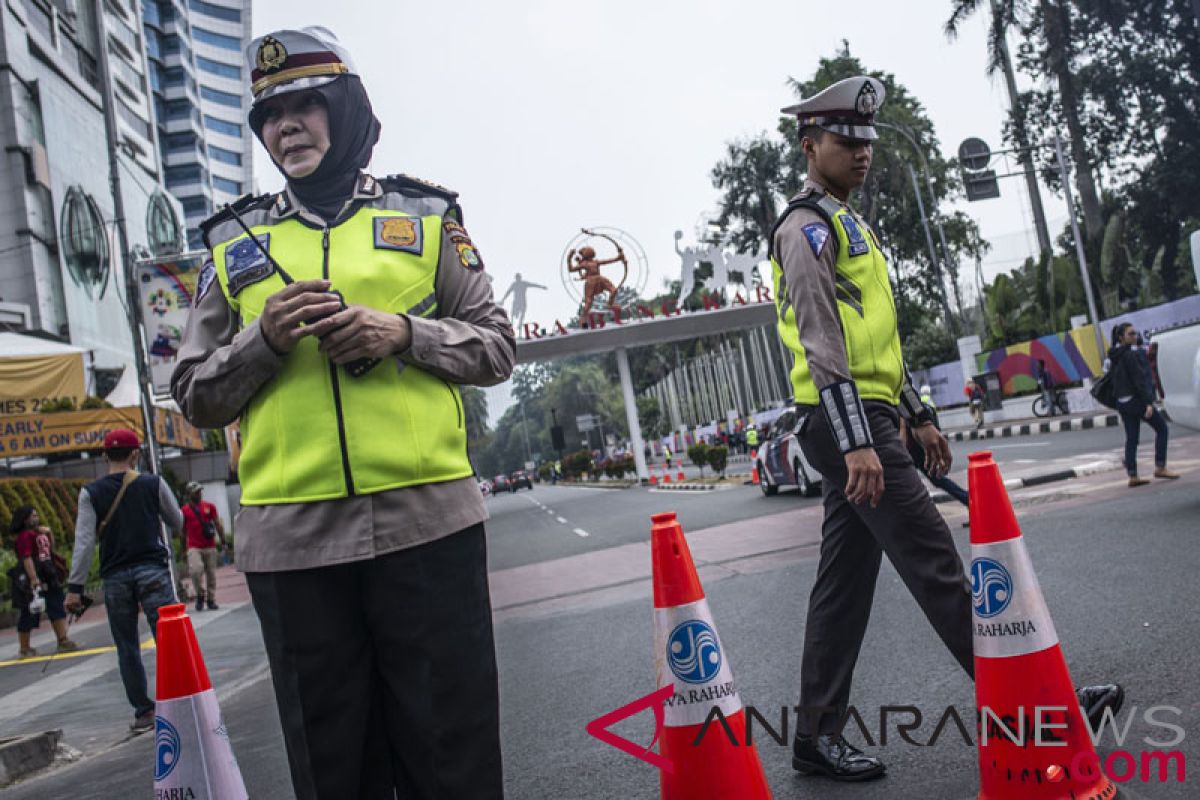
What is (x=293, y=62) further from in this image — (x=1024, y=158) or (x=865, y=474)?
(x=1024, y=158)

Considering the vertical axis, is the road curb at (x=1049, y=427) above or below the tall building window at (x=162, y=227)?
below

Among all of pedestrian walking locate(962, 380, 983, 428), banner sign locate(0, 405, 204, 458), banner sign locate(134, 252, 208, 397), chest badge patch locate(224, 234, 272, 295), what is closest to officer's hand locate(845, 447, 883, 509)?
chest badge patch locate(224, 234, 272, 295)

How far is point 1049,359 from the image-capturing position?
1217 inches

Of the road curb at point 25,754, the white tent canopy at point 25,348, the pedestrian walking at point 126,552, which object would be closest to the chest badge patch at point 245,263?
the road curb at point 25,754

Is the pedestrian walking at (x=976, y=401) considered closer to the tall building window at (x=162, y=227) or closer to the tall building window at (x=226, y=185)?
the tall building window at (x=162, y=227)

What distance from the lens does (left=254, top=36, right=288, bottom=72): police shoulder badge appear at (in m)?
2.28

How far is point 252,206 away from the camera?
7.87 ft

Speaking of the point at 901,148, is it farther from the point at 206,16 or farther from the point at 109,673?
the point at 206,16

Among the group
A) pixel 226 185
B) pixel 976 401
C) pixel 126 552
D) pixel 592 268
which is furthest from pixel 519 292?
pixel 226 185

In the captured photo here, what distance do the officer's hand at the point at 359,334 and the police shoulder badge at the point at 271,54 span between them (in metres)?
0.61

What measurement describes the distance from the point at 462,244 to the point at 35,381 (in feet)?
60.5

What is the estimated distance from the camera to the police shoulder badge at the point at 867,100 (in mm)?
3305

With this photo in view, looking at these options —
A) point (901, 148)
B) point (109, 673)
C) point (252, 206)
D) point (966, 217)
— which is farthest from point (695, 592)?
point (966, 217)

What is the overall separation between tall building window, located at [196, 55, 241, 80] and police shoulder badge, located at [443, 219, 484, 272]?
10090 cm
